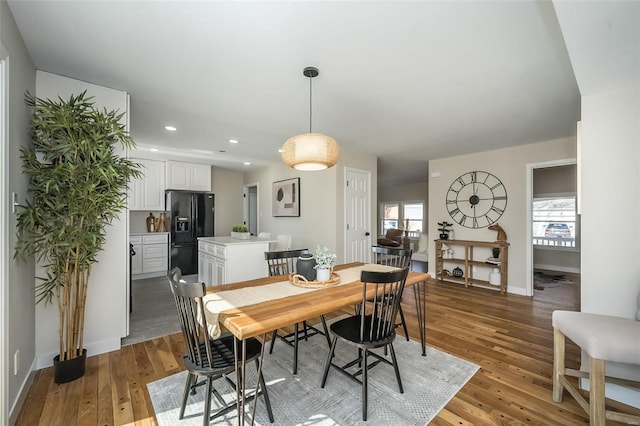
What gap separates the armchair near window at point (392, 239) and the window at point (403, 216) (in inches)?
24.9

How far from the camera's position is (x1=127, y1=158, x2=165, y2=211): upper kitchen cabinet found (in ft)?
16.9

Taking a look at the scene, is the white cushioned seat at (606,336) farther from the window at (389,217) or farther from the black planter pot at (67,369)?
the window at (389,217)

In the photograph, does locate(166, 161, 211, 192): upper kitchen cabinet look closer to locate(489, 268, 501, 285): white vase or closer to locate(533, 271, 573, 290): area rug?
locate(489, 268, 501, 285): white vase

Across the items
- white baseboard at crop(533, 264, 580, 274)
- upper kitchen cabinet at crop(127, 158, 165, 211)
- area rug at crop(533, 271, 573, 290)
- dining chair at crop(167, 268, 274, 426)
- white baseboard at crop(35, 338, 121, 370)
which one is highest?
upper kitchen cabinet at crop(127, 158, 165, 211)

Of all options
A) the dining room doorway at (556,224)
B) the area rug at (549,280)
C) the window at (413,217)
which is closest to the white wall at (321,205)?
the area rug at (549,280)

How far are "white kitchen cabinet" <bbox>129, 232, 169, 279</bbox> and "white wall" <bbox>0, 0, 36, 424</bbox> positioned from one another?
10.6ft

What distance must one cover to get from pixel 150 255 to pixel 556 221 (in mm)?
9024

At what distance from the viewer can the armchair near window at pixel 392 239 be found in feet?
26.0

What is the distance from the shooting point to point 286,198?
5812 mm

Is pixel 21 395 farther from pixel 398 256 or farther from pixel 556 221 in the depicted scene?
pixel 556 221

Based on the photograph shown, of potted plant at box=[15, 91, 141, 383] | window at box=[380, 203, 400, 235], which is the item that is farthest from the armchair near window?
potted plant at box=[15, 91, 141, 383]

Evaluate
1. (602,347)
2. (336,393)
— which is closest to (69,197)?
(336,393)

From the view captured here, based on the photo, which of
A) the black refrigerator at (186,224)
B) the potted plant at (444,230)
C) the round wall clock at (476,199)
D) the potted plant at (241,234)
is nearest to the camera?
the potted plant at (241,234)

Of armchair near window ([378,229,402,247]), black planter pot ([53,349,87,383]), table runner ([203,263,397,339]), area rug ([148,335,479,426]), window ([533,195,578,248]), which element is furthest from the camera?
armchair near window ([378,229,402,247])
